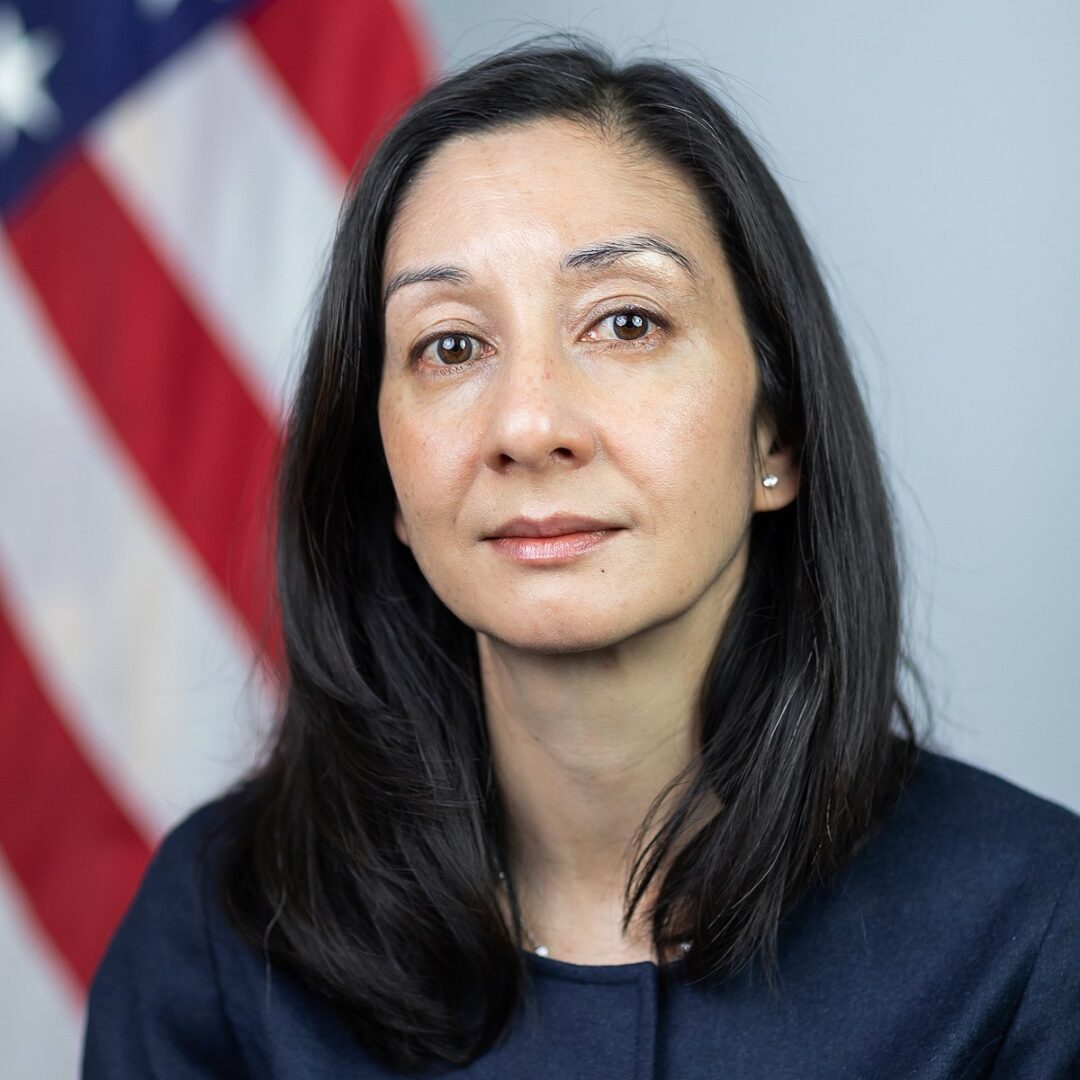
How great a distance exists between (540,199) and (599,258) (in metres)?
0.09

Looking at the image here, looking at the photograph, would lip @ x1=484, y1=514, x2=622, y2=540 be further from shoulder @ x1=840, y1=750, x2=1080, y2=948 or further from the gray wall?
the gray wall

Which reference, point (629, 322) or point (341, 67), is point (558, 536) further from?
point (341, 67)

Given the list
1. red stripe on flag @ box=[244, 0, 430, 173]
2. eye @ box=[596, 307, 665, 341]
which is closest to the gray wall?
red stripe on flag @ box=[244, 0, 430, 173]

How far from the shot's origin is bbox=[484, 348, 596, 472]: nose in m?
1.38

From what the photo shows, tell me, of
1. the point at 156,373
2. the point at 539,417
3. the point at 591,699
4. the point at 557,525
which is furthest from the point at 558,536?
the point at 156,373

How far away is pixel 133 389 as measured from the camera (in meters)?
2.36

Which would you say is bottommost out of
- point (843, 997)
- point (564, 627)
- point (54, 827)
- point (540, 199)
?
point (843, 997)

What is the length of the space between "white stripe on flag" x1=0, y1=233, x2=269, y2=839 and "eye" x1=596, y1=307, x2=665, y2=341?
1.11 m

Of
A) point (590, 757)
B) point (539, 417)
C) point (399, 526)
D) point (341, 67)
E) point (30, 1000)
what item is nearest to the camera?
point (539, 417)

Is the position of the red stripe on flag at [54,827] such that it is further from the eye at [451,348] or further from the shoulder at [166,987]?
the eye at [451,348]

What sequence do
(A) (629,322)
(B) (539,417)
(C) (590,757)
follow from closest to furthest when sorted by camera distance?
(B) (539,417) → (A) (629,322) → (C) (590,757)

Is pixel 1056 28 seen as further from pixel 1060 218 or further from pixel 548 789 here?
pixel 548 789

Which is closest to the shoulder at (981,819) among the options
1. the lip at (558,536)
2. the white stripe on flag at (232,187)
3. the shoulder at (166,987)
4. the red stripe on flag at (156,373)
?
the lip at (558,536)

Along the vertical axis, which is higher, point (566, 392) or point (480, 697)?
point (566, 392)
